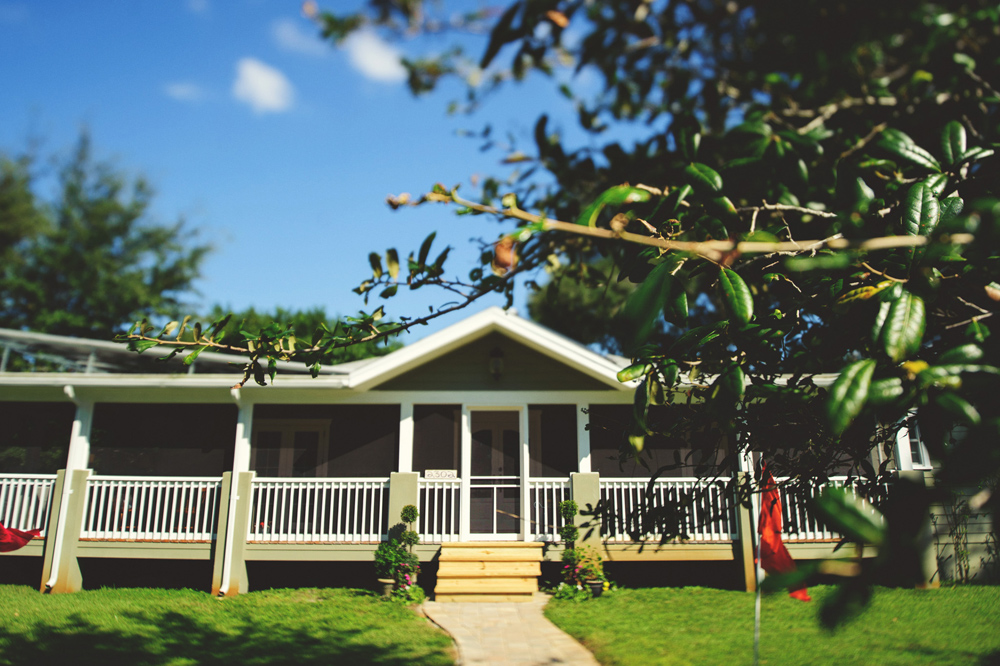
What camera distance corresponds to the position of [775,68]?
6.45 m

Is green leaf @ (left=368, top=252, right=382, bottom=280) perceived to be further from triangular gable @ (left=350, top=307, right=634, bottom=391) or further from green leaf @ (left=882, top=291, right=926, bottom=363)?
triangular gable @ (left=350, top=307, right=634, bottom=391)

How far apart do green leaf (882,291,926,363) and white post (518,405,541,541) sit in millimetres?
8534

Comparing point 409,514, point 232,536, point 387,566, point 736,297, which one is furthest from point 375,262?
point 232,536

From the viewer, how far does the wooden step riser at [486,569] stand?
870cm

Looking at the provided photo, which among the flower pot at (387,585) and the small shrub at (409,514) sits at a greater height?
the small shrub at (409,514)

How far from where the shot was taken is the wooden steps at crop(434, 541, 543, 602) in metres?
8.46

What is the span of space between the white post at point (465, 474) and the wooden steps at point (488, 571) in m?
0.39

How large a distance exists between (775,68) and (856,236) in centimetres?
543

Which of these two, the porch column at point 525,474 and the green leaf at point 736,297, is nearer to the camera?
the green leaf at point 736,297

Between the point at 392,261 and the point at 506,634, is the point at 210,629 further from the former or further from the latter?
the point at 392,261

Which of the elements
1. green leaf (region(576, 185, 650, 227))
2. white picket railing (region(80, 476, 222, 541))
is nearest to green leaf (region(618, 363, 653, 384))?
green leaf (region(576, 185, 650, 227))

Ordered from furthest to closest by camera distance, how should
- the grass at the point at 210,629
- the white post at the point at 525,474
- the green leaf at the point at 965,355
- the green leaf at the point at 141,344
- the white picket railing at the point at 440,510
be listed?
the white post at the point at 525,474, the white picket railing at the point at 440,510, the grass at the point at 210,629, the green leaf at the point at 141,344, the green leaf at the point at 965,355

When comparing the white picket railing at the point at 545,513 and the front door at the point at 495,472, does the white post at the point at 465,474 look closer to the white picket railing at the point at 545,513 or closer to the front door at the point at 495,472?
the front door at the point at 495,472

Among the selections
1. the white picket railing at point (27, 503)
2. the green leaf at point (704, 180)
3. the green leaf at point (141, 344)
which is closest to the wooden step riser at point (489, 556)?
the white picket railing at point (27, 503)
